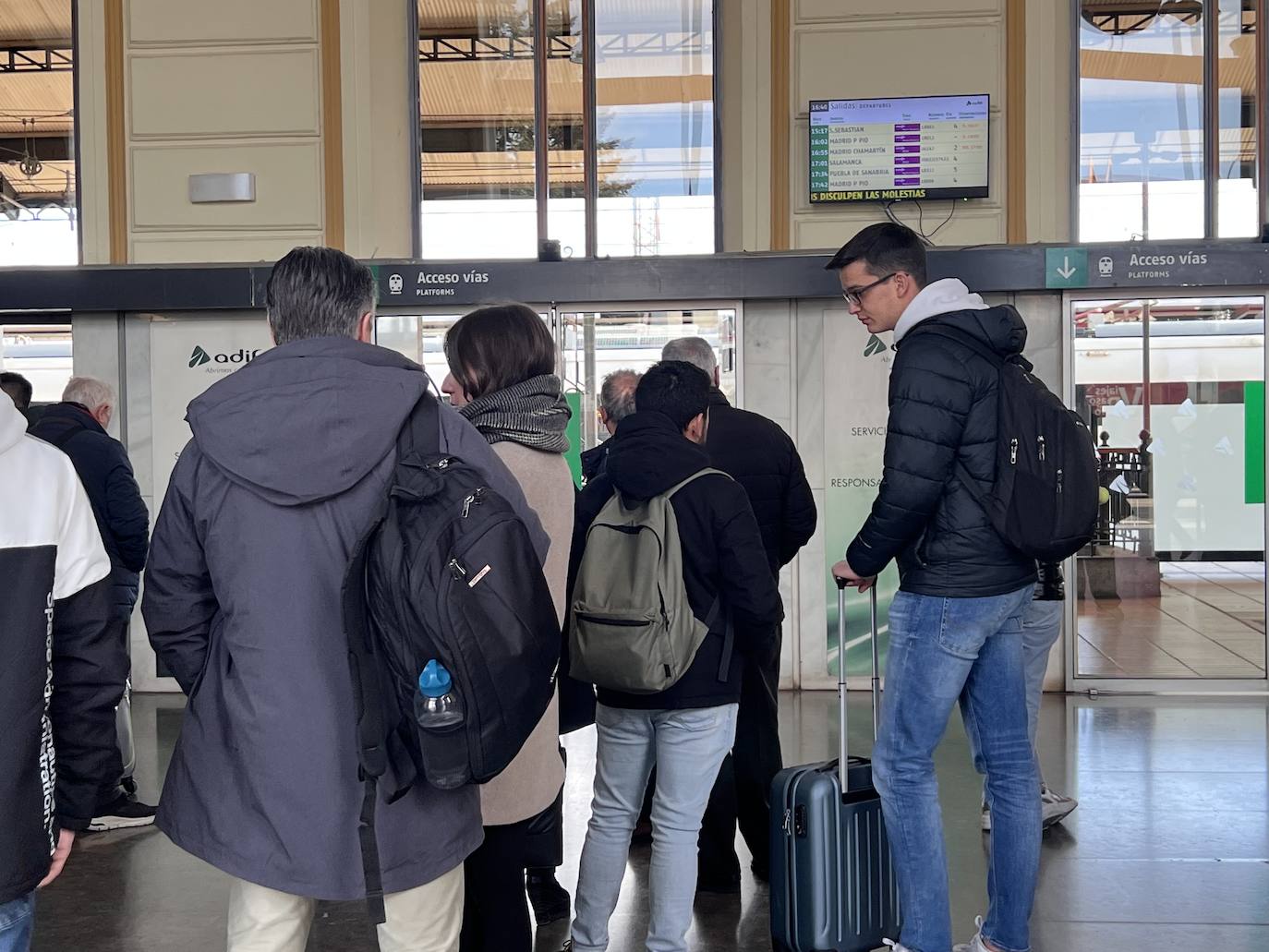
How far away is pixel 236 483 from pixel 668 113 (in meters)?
7.04

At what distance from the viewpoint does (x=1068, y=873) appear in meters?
4.66

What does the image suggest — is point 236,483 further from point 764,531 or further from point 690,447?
point 764,531

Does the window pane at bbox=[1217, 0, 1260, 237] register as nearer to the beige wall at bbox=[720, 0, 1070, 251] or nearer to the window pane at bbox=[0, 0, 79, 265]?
the beige wall at bbox=[720, 0, 1070, 251]

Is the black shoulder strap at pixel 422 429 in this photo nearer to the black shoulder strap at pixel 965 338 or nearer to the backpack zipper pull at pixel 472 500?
the backpack zipper pull at pixel 472 500

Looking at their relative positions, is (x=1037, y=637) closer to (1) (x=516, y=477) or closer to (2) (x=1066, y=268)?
(1) (x=516, y=477)

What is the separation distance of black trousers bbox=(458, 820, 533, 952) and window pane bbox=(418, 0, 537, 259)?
20.7 feet

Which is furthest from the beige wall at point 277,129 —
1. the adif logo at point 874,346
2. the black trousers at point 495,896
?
the black trousers at point 495,896

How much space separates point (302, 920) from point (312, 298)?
1128 mm

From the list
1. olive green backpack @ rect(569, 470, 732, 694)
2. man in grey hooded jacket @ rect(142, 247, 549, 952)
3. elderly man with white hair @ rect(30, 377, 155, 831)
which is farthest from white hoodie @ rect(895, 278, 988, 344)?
elderly man with white hair @ rect(30, 377, 155, 831)

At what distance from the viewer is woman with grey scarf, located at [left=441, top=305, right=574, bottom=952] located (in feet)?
10.0

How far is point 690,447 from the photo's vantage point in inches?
139

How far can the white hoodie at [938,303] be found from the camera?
350 cm

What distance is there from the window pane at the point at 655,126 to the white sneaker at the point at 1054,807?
4.54m

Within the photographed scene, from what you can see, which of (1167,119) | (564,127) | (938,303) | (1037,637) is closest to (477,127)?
(564,127)
